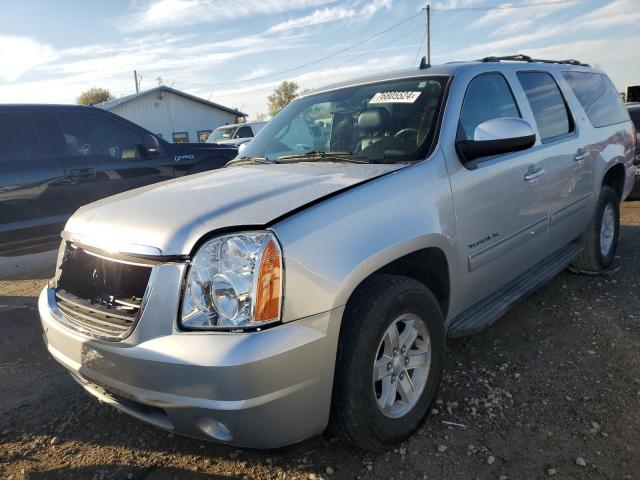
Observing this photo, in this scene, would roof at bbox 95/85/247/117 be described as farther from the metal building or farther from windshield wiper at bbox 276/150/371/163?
windshield wiper at bbox 276/150/371/163

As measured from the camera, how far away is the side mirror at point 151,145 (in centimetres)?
611

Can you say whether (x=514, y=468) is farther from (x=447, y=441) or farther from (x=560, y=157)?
(x=560, y=157)

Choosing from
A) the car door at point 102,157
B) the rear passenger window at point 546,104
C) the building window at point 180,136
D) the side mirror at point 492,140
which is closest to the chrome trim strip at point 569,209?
the rear passenger window at point 546,104

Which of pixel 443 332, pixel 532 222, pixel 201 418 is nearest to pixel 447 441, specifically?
pixel 443 332

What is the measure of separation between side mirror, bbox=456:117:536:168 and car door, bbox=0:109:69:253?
436 centimetres

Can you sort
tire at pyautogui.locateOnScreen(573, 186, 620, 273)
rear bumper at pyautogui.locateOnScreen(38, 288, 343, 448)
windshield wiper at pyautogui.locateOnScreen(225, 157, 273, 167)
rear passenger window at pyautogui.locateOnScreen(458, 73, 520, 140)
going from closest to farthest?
rear bumper at pyautogui.locateOnScreen(38, 288, 343, 448) < rear passenger window at pyautogui.locateOnScreen(458, 73, 520, 140) < windshield wiper at pyautogui.locateOnScreen(225, 157, 273, 167) < tire at pyautogui.locateOnScreen(573, 186, 620, 273)

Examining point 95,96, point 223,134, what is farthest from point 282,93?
point 223,134

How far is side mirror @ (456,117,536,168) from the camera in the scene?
2.71 meters

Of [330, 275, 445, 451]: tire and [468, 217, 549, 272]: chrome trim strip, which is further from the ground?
[468, 217, 549, 272]: chrome trim strip

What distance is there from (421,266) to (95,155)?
14.7 feet

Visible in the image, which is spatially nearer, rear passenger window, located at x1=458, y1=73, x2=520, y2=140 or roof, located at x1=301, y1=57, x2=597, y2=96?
rear passenger window, located at x1=458, y1=73, x2=520, y2=140

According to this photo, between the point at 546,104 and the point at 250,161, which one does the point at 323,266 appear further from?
the point at 546,104

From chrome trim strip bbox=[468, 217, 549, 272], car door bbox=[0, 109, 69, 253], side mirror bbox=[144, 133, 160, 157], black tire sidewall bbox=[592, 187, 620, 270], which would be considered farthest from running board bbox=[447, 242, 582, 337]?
side mirror bbox=[144, 133, 160, 157]

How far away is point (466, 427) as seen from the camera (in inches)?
101
